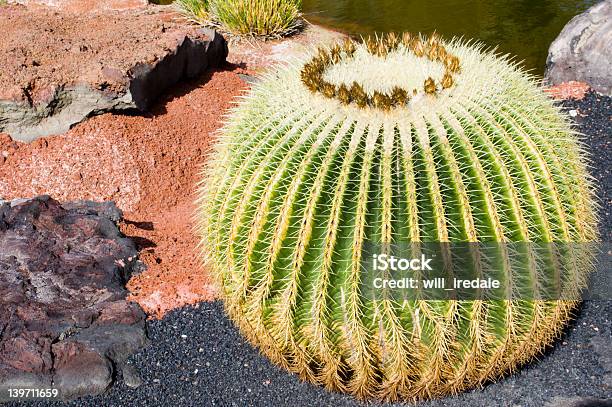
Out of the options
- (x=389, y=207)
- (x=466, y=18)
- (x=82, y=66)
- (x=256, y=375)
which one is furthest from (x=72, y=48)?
(x=466, y=18)

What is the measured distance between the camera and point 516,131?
3.18m

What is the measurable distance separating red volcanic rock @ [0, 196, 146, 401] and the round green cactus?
877 mm

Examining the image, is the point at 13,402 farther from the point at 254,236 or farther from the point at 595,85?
the point at 595,85

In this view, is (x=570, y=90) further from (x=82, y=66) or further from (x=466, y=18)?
(x=82, y=66)

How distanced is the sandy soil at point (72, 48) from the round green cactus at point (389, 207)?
9.70 ft

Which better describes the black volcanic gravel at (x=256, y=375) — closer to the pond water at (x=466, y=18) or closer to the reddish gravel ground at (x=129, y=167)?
the reddish gravel ground at (x=129, y=167)

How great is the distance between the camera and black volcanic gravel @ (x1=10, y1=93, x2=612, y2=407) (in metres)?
3.61

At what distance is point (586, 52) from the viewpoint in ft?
25.2

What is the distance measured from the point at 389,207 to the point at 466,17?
9.52 meters

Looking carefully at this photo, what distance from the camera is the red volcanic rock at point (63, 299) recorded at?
3.71 meters

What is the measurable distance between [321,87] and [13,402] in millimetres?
2215

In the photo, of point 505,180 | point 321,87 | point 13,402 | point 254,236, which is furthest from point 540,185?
point 13,402

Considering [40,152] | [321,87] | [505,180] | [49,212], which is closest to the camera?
[505,180]

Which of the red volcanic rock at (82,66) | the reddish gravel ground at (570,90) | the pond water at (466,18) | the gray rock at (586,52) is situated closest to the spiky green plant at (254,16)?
the pond water at (466,18)
